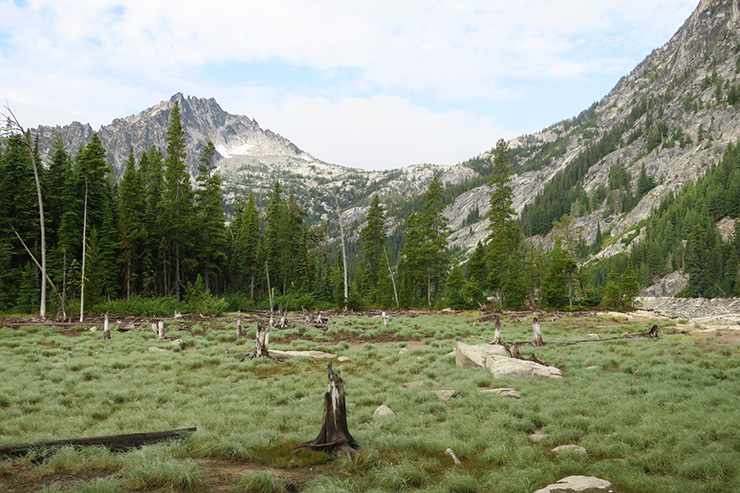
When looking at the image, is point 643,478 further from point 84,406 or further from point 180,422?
point 84,406

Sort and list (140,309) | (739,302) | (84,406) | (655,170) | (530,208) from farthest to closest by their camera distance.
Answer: (530,208) → (655,170) → (739,302) → (140,309) → (84,406)

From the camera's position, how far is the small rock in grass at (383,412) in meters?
10.6

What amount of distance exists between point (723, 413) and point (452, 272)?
1855 inches

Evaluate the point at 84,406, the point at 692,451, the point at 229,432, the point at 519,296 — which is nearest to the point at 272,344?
the point at 84,406

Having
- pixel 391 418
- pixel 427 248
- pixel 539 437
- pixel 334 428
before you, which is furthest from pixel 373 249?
pixel 334 428

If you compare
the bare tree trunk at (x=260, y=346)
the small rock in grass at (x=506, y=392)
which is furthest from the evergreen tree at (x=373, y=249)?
the small rock in grass at (x=506, y=392)

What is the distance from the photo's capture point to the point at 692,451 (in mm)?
7367

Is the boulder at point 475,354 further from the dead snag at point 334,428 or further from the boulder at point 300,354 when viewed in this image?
the dead snag at point 334,428

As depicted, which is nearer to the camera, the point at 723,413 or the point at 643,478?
the point at 643,478

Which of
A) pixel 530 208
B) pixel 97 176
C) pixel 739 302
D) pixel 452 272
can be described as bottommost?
pixel 739 302

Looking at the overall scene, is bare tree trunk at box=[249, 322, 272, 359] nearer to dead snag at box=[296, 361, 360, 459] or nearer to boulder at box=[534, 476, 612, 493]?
dead snag at box=[296, 361, 360, 459]

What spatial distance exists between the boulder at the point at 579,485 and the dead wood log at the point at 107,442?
6.76m

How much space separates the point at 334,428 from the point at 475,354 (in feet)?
35.6

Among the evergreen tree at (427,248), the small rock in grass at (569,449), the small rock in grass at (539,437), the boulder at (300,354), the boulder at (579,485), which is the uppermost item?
the evergreen tree at (427,248)
